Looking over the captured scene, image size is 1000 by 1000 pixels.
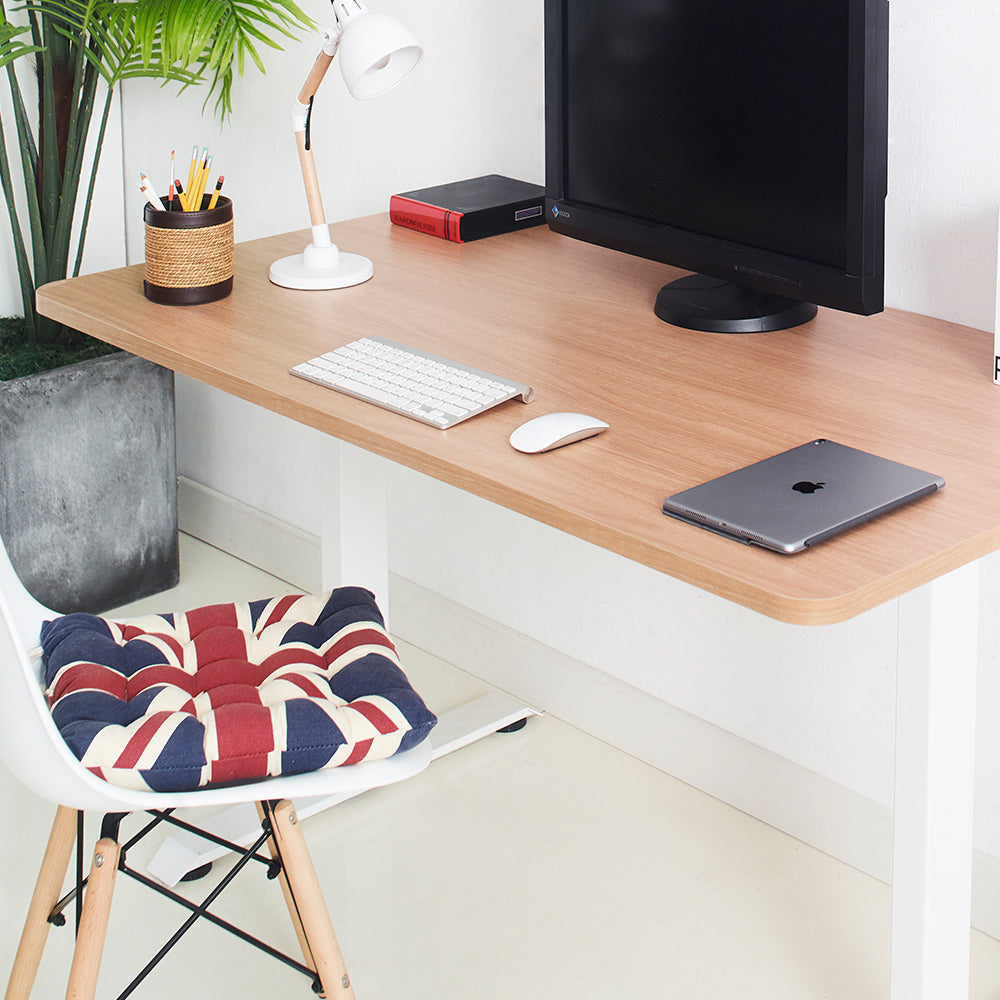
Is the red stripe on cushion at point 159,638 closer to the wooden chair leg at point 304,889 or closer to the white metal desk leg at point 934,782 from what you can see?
the wooden chair leg at point 304,889

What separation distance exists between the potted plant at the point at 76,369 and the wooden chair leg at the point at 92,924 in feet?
4.63

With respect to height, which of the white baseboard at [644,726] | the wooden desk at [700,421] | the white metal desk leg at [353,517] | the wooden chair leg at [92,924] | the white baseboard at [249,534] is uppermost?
the wooden desk at [700,421]

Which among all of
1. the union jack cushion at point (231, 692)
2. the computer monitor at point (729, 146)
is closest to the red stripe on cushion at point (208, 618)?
the union jack cushion at point (231, 692)

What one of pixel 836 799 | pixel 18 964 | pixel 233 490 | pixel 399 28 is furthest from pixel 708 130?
pixel 233 490

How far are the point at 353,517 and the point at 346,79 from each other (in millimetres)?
631

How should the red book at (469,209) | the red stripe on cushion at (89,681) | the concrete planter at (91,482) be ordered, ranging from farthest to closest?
the concrete planter at (91,482) → the red book at (469,209) → the red stripe on cushion at (89,681)

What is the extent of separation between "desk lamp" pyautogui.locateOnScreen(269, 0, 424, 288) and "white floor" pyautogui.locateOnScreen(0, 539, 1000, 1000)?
2.78ft

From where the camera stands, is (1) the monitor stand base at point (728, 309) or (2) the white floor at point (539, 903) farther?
(2) the white floor at point (539, 903)

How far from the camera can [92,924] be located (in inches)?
50.3

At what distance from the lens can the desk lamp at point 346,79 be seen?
1.61 m

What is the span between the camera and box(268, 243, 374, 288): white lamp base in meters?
1.75

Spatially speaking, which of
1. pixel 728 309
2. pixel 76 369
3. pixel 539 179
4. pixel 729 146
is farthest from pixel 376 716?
pixel 76 369

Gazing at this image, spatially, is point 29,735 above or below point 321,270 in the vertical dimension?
below

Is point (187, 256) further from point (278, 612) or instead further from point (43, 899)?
point (43, 899)
